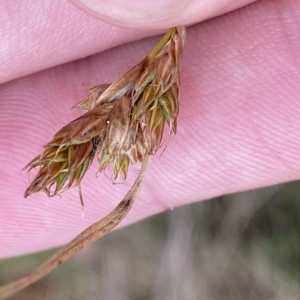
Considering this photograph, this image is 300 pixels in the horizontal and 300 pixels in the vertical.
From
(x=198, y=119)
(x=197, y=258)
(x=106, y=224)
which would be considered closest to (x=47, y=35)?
(x=198, y=119)

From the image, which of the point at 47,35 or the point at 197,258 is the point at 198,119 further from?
the point at 197,258

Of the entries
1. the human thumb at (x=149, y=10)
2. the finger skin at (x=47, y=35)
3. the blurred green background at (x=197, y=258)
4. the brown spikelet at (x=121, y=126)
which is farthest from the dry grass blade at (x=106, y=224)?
the blurred green background at (x=197, y=258)

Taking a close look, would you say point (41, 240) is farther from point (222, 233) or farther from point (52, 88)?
point (222, 233)

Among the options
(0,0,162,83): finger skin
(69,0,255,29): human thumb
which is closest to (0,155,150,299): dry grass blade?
(69,0,255,29): human thumb

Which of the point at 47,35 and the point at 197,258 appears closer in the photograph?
the point at 47,35

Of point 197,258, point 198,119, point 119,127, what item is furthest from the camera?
point 197,258

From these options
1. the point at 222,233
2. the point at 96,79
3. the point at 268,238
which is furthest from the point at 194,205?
the point at 96,79
